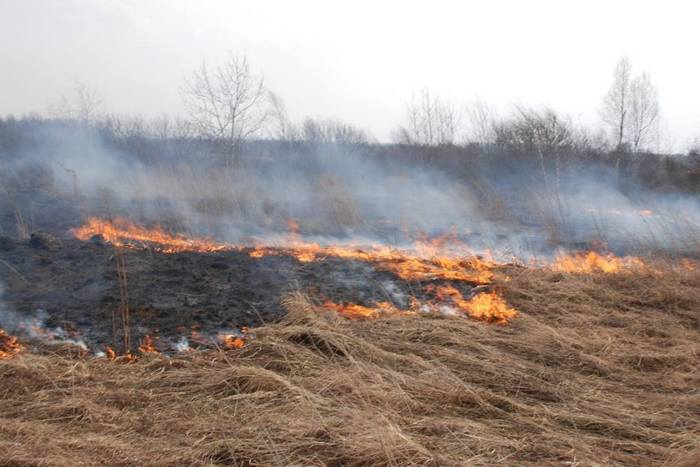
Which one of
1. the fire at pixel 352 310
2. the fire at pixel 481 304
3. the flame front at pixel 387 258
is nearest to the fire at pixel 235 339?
the flame front at pixel 387 258

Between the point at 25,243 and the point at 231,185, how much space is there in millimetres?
6049

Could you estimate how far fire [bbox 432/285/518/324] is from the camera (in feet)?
18.5

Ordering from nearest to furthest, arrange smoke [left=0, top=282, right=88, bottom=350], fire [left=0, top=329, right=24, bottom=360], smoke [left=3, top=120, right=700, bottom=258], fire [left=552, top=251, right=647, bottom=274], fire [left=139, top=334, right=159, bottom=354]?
fire [left=0, top=329, right=24, bottom=360] → fire [left=139, top=334, right=159, bottom=354] → smoke [left=0, top=282, right=88, bottom=350] → fire [left=552, top=251, right=647, bottom=274] → smoke [left=3, top=120, right=700, bottom=258]

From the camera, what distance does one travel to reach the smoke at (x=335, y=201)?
34.8 feet

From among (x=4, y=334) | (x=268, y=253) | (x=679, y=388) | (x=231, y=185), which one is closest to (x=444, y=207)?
(x=231, y=185)

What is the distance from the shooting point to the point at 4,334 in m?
4.52

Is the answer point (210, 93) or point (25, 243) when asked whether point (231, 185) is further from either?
point (210, 93)

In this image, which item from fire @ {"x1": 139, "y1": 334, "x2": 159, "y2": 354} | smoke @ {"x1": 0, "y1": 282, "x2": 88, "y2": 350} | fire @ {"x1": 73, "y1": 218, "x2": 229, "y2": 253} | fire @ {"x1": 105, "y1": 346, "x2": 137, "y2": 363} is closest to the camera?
fire @ {"x1": 105, "y1": 346, "x2": 137, "y2": 363}

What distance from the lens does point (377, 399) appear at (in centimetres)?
351

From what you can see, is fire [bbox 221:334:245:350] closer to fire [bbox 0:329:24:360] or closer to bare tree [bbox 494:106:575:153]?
fire [bbox 0:329:24:360]

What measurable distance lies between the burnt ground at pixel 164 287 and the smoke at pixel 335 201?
1776mm

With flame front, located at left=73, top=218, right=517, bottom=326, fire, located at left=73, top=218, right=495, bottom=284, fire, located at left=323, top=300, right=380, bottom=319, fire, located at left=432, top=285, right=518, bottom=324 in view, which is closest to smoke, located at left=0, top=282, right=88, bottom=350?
flame front, located at left=73, top=218, right=517, bottom=326

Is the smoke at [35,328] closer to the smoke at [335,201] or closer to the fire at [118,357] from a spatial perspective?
the fire at [118,357]

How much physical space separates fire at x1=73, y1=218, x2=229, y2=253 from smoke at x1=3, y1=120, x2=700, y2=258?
514 mm
